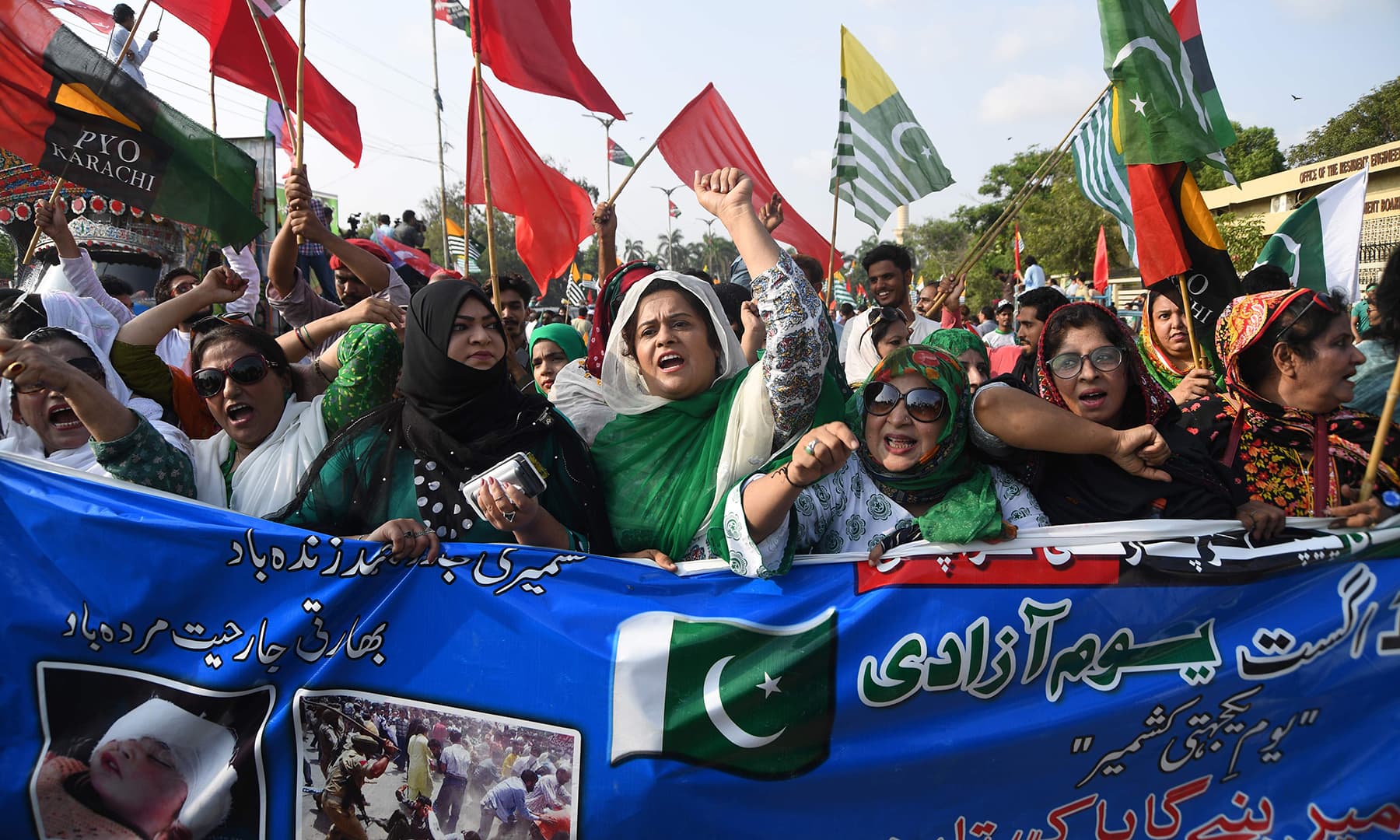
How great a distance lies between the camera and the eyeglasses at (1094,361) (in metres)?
2.34

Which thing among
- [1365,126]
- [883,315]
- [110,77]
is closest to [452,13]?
[110,77]

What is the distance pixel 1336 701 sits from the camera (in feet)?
6.96

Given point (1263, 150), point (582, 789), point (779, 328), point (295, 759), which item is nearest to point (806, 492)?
point (779, 328)

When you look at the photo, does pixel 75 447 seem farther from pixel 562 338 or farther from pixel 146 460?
pixel 562 338

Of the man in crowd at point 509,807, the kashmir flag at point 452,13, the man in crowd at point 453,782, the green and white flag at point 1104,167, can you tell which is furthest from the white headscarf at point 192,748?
the kashmir flag at point 452,13

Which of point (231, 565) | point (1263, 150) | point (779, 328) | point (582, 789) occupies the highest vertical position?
point (1263, 150)

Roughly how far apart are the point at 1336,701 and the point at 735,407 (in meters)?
1.59

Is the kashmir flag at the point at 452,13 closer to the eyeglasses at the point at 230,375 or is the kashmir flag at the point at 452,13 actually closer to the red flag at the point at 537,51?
the red flag at the point at 537,51

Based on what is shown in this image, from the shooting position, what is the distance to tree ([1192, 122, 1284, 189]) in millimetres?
31456

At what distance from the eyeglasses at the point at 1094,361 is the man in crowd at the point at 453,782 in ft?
5.87

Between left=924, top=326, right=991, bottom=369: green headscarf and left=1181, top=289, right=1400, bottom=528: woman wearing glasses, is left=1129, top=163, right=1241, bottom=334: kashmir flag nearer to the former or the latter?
left=1181, top=289, right=1400, bottom=528: woman wearing glasses

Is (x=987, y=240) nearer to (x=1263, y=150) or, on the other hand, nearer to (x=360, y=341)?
(x=360, y=341)

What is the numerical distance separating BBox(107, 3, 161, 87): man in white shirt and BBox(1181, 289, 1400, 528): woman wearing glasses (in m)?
5.58

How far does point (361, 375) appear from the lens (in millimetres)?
2779
